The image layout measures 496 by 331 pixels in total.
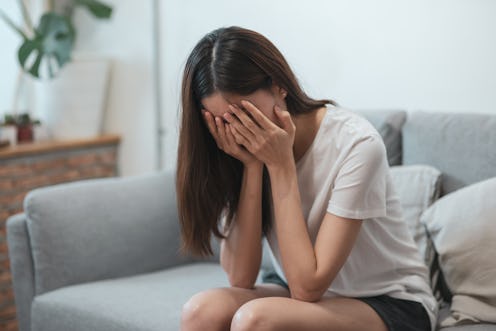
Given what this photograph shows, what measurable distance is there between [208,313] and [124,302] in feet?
1.53

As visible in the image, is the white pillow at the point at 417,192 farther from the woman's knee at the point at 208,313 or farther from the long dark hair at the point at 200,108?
the woman's knee at the point at 208,313

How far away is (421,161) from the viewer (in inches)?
77.9

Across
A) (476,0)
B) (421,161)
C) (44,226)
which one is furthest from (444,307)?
(44,226)

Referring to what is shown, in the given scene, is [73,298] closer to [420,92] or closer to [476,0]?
[420,92]

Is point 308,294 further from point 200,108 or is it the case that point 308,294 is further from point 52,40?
point 52,40

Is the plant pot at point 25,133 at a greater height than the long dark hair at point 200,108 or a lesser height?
lesser

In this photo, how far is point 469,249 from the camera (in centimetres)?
165

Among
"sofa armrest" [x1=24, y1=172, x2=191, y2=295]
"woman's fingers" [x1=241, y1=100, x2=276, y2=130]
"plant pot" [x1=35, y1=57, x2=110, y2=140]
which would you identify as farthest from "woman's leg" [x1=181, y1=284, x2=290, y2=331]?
"plant pot" [x1=35, y1=57, x2=110, y2=140]

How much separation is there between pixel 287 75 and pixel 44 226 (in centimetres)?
91

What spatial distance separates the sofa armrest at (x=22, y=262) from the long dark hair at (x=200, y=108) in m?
0.61

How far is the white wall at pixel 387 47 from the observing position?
215 cm

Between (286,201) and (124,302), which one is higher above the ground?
(286,201)

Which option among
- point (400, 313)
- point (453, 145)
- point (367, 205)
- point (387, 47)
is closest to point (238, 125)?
point (367, 205)

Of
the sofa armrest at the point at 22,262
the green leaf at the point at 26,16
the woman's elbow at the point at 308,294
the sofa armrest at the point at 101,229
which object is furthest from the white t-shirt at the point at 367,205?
the green leaf at the point at 26,16
